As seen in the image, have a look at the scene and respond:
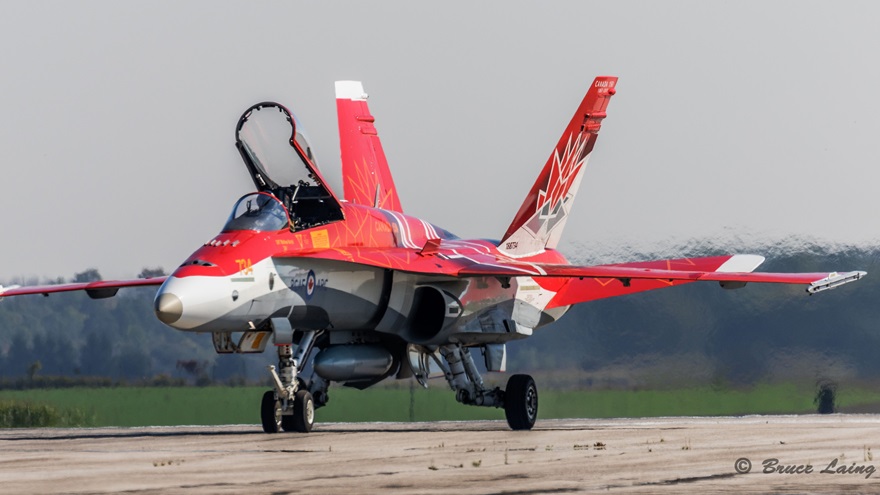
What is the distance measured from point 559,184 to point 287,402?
608 cm

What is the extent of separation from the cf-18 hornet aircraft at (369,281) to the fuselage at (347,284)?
2 cm

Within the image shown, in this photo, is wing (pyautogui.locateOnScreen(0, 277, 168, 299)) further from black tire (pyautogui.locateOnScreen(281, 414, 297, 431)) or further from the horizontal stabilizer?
the horizontal stabilizer

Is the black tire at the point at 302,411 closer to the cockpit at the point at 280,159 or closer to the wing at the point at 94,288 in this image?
the cockpit at the point at 280,159

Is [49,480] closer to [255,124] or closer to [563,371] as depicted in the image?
[255,124]

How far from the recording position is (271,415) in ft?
53.9

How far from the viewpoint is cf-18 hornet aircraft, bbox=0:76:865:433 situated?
51.7ft

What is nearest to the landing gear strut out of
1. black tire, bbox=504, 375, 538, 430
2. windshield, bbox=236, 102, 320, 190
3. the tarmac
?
the tarmac


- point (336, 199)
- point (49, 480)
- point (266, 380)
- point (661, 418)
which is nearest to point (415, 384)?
point (266, 380)

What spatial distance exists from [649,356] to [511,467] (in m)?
10.0

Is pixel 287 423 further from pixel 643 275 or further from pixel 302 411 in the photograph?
pixel 643 275

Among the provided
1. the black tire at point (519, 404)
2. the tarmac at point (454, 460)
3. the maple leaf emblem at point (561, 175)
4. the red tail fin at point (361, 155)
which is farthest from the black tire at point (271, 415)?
the maple leaf emblem at point (561, 175)

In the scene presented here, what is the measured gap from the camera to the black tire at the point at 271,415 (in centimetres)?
1644

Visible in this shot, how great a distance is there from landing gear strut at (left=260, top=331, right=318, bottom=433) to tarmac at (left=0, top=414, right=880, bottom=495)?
195 mm

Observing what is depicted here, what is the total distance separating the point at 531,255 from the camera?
20.4 meters
